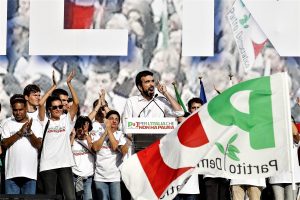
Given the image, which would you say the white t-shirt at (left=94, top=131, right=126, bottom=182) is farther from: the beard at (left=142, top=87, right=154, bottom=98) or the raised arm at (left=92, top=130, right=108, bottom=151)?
the beard at (left=142, top=87, right=154, bottom=98)

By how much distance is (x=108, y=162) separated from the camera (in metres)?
12.1

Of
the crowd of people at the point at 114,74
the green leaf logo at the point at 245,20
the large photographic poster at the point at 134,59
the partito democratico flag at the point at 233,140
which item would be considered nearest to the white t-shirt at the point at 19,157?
the crowd of people at the point at 114,74

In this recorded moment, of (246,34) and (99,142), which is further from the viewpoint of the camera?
(246,34)

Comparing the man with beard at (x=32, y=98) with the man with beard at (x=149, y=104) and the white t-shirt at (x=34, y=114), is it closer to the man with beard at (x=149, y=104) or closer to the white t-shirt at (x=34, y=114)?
the white t-shirt at (x=34, y=114)

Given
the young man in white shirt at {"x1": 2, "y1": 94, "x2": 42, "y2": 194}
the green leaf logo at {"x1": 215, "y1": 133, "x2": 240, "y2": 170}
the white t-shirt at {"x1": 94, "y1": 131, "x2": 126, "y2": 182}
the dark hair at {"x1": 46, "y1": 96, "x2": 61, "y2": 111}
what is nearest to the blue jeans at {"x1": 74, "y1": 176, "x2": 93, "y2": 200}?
the white t-shirt at {"x1": 94, "y1": 131, "x2": 126, "y2": 182}

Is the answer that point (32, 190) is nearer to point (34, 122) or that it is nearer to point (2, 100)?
point (34, 122)

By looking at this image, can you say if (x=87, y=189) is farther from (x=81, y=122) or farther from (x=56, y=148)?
(x=56, y=148)

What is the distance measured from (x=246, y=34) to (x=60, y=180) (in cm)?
384

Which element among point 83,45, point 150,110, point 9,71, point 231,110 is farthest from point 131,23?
point 231,110

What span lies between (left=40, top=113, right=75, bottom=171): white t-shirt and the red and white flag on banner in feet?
10.9

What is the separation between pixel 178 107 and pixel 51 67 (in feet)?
9.82

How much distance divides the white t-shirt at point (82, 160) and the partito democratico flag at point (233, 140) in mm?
3342

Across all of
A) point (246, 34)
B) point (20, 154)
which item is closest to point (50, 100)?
point (20, 154)

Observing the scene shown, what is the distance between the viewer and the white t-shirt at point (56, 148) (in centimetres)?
1132
